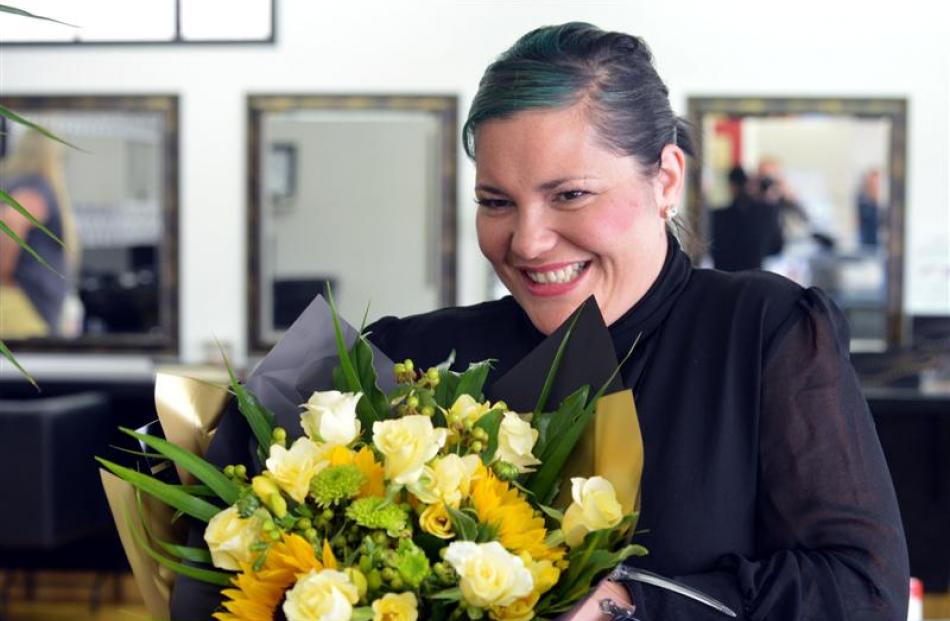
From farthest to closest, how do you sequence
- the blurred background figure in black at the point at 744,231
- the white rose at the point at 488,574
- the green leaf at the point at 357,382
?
the blurred background figure in black at the point at 744,231, the green leaf at the point at 357,382, the white rose at the point at 488,574

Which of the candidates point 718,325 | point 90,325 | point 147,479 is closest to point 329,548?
point 147,479

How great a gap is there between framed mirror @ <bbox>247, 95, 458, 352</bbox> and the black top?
513 cm

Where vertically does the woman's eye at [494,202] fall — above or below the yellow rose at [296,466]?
above

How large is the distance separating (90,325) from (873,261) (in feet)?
11.9

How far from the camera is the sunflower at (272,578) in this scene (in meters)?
1.10

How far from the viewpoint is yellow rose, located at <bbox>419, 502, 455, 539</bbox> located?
43.1 inches

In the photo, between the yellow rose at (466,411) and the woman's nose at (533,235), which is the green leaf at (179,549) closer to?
the yellow rose at (466,411)

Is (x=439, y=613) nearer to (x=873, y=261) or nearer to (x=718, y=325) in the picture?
(x=718, y=325)

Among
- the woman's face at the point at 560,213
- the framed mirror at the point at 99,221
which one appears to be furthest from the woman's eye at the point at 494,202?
the framed mirror at the point at 99,221

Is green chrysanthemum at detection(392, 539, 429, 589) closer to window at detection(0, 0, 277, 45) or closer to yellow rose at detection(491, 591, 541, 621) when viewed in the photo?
yellow rose at detection(491, 591, 541, 621)

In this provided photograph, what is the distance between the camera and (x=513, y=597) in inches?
41.2

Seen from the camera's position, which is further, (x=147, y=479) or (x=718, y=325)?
(x=718, y=325)

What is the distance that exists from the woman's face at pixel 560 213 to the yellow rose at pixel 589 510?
1.27 feet

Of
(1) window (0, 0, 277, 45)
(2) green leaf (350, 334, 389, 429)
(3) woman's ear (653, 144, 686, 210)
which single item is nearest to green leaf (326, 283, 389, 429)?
(2) green leaf (350, 334, 389, 429)
